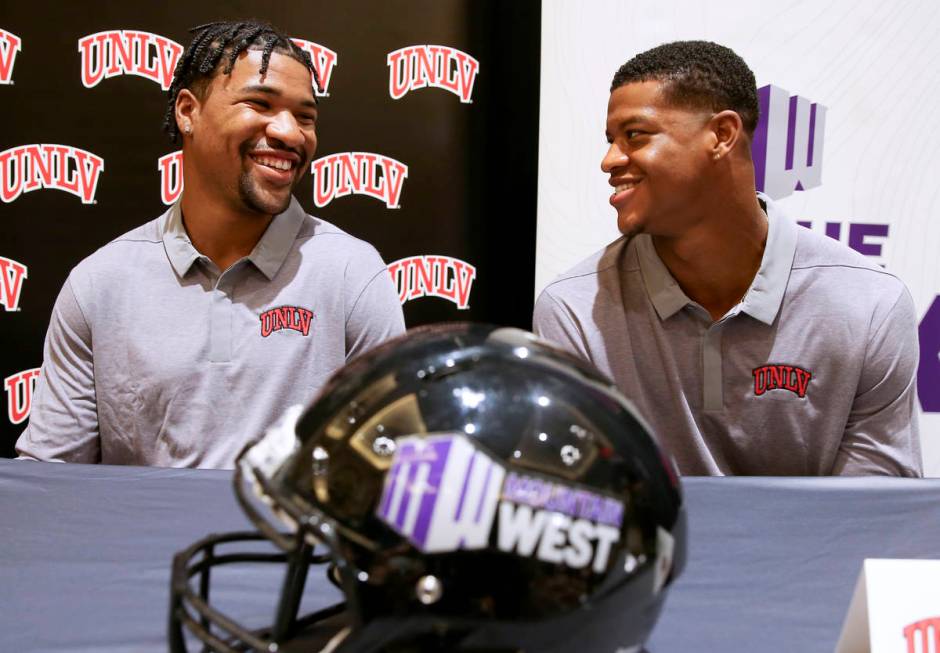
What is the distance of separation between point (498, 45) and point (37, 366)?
1.50m

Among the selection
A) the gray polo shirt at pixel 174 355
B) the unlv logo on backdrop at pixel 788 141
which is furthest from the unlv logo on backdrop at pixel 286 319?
the unlv logo on backdrop at pixel 788 141

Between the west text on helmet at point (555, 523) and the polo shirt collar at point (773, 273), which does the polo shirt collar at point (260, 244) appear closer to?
the polo shirt collar at point (773, 273)

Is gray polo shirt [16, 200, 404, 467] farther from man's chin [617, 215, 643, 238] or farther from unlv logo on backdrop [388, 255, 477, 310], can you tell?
unlv logo on backdrop [388, 255, 477, 310]

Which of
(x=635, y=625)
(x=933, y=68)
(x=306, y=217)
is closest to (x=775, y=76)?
(x=933, y=68)

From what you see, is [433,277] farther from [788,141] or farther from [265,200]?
[788,141]

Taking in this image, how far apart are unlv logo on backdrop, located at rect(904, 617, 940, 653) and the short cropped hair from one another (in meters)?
1.05

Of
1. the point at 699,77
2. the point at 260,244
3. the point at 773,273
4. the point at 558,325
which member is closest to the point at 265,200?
the point at 260,244

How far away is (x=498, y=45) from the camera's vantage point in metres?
2.29

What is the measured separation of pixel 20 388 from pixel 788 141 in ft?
6.71

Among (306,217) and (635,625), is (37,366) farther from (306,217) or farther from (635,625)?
(635,625)

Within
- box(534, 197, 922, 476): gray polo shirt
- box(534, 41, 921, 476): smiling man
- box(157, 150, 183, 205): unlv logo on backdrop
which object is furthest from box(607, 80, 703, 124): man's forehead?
box(157, 150, 183, 205): unlv logo on backdrop

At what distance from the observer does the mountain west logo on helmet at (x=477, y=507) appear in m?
0.59

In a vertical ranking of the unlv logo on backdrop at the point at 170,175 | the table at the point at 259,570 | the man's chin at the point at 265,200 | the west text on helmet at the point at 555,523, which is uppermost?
the unlv logo on backdrop at the point at 170,175

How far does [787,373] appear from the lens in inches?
56.4
